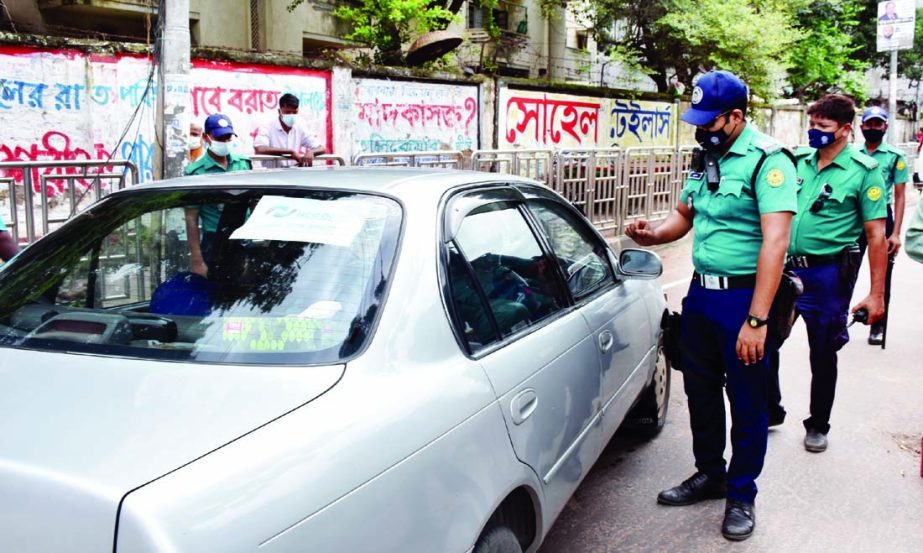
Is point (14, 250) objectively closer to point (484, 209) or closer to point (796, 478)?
point (484, 209)

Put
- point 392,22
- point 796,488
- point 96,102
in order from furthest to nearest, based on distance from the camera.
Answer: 1. point 392,22
2. point 96,102
3. point 796,488

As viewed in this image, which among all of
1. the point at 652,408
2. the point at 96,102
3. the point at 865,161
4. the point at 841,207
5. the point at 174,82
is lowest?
the point at 652,408

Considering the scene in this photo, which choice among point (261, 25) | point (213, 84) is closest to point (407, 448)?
point (213, 84)

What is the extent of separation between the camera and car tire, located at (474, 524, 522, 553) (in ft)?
7.17

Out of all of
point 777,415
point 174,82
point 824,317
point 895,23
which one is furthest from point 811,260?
point 895,23

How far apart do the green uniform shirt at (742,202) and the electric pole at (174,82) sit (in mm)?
4286

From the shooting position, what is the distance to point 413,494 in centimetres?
184

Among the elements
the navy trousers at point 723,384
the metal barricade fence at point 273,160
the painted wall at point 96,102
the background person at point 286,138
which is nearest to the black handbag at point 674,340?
the navy trousers at point 723,384

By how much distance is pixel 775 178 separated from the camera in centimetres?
322

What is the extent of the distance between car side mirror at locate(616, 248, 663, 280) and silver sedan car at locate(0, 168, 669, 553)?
0.29 m

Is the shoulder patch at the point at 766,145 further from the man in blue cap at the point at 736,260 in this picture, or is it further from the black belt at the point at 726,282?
the black belt at the point at 726,282

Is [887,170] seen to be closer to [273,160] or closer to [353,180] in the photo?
[353,180]

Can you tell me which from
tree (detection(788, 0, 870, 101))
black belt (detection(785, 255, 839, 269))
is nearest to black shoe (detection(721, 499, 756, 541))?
black belt (detection(785, 255, 839, 269))

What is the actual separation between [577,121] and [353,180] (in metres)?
14.3
